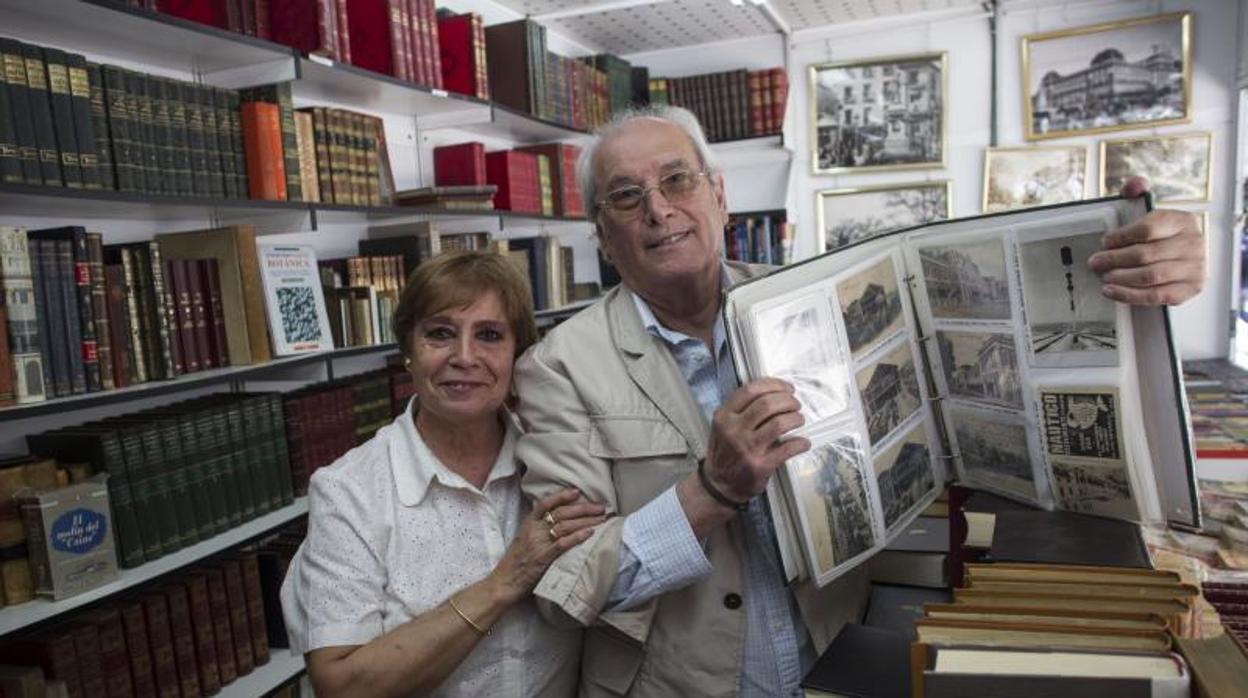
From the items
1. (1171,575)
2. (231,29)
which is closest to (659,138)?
(1171,575)

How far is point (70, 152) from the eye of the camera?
177cm

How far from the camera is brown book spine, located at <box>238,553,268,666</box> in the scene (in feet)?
7.23

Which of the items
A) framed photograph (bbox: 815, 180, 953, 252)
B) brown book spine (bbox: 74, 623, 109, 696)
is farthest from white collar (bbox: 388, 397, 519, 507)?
framed photograph (bbox: 815, 180, 953, 252)

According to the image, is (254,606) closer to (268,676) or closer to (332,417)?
(268,676)

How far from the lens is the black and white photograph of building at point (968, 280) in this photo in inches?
39.3

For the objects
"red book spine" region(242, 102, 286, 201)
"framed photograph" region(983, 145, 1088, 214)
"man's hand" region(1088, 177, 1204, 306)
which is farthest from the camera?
"framed photograph" region(983, 145, 1088, 214)

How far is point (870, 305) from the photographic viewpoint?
1.03 metres

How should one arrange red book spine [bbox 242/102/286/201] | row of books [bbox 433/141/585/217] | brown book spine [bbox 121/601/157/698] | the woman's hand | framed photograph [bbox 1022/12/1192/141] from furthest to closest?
framed photograph [bbox 1022/12/1192/141] < row of books [bbox 433/141/585/217] < red book spine [bbox 242/102/286/201] < brown book spine [bbox 121/601/157/698] < the woman's hand

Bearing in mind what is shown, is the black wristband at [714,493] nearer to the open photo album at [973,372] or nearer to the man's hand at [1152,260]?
the open photo album at [973,372]

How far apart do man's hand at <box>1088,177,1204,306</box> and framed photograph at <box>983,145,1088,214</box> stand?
3.99 meters

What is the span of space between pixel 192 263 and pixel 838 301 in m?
1.81

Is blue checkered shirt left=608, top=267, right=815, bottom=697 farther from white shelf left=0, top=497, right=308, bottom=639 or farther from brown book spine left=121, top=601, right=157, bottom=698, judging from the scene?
brown book spine left=121, top=601, right=157, bottom=698

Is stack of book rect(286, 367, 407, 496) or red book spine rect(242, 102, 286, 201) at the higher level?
red book spine rect(242, 102, 286, 201)

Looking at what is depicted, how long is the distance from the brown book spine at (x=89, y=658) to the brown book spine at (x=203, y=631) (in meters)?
0.25
